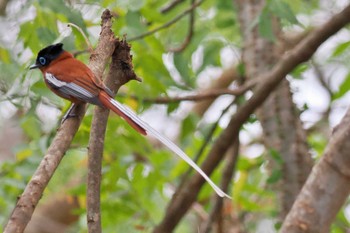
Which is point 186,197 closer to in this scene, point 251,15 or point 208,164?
point 208,164

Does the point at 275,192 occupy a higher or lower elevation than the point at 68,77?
lower

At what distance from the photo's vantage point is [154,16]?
3.52 m

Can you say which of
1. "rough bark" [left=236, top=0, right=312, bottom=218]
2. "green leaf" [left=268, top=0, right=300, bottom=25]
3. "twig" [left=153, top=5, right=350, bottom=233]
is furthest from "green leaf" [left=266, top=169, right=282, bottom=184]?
"green leaf" [left=268, top=0, right=300, bottom=25]

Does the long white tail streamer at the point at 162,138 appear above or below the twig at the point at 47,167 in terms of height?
below

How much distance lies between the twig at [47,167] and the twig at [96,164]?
2.0 inches

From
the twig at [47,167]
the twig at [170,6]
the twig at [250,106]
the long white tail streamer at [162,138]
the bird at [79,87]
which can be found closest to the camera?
the twig at [47,167]

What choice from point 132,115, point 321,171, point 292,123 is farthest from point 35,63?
point 292,123

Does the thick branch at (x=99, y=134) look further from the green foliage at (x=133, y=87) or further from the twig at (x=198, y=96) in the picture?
the twig at (x=198, y=96)

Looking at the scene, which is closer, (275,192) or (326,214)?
(326,214)

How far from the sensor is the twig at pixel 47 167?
6.69 feet

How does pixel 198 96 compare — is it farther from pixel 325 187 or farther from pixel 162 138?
pixel 162 138

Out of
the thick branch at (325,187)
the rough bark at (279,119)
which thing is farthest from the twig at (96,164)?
the rough bark at (279,119)

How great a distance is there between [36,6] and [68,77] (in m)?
0.51

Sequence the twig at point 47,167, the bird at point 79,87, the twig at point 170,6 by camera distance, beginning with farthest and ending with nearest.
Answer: the twig at point 170,6
the bird at point 79,87
the twig at point 47,167
